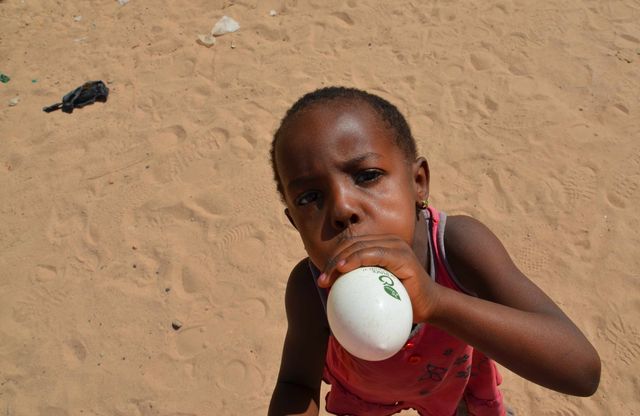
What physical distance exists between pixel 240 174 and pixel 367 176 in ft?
9.04

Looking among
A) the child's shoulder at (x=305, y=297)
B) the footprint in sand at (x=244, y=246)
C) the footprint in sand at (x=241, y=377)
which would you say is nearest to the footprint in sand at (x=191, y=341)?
the footprint in sand at (x=241, y=377)

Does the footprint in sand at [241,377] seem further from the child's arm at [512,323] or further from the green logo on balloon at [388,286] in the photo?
the green logo on balloon at [388,286]

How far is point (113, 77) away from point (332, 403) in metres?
4.03

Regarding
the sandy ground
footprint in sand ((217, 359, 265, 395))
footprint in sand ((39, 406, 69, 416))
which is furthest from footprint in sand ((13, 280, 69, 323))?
footprint in sand ((217, 359, 265, 395))

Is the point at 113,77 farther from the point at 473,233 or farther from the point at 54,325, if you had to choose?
the point at 473,233

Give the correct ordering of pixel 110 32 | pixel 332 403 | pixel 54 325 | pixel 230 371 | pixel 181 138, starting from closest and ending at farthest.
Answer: pixel 332 403 < pixel 230 371 < pixel 54 325 < pixel 181 138 < pixel 110 32

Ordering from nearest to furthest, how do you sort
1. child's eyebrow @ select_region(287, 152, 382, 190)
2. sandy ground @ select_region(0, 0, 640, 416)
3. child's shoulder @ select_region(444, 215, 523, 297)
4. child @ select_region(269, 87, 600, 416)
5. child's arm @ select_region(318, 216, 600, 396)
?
child's arm @ select_region(318, 216, 600, 396) → child @ select_region(269, 87, 600, 416) → child's eyebrow @ select_region(287, 152, 382, 190) → child's shoulder @ select_region(444, 215, 523, 297) → sandy ground @ select_region(0, 0, 640, 416)

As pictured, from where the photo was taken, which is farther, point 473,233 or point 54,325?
point 54,325

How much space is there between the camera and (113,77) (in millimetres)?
5066

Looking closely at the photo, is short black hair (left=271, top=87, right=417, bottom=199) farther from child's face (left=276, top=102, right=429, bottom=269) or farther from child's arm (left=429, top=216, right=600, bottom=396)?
child's arm (left=429, top=216, right=600, bottom=396)

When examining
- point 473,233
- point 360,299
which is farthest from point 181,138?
point 360,299

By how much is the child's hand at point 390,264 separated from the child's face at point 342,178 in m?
0.09

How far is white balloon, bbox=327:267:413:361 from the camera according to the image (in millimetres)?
1079

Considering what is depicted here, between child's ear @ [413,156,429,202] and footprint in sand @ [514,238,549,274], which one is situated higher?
child's ear @ [413,156,429,202]
